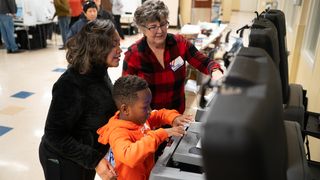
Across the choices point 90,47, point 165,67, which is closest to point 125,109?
point 90,47

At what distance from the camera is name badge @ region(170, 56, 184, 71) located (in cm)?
170

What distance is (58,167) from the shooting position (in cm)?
137

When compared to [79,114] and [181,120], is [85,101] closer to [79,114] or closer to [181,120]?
[79,114]

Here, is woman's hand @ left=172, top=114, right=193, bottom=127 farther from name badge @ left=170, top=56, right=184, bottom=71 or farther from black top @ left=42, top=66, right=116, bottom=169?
name badge @ left=170, top=56, right=184, bottom=71

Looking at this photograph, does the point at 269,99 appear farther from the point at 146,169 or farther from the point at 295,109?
the point at 295,109

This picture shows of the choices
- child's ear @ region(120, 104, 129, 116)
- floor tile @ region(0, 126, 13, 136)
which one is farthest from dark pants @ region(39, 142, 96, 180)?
floor tile @ region(0, 126, 13, 136)

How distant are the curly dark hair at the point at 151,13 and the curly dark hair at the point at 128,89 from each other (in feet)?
1.55

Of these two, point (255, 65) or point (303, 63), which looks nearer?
point (255, 65)

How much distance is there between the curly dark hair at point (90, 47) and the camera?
124 centimetres

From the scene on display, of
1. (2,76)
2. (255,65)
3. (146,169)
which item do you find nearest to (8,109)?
(2,76)

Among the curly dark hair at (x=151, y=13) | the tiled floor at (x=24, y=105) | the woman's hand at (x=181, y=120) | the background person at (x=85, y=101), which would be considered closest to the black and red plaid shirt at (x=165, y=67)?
the curly dark hair at (x=151, y=13)

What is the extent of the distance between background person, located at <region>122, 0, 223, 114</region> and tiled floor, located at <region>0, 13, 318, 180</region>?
137 centimetres

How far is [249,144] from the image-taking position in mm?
373

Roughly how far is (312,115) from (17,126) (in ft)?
9.34
